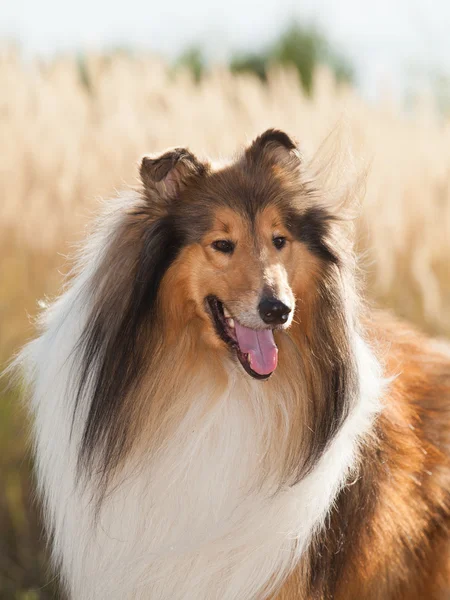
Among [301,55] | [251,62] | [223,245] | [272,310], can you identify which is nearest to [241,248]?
[223,245]

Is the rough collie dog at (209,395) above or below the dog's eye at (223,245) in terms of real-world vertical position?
below

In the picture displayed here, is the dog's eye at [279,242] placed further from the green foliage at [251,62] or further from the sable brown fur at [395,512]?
the green foliage at [251,62]

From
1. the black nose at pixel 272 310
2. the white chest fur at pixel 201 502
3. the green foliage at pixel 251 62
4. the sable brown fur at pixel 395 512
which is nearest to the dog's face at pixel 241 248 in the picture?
the black nose at pixel 272 310


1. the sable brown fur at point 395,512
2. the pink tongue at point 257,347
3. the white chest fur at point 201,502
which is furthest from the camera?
the sable brown fur at point 395,512

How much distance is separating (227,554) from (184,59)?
21730 mm

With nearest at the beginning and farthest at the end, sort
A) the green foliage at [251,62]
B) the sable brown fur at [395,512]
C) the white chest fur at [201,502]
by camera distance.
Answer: the white chest fur at [201,502]
the sable brown fur at [395,512]
the green foliage at [251,62]

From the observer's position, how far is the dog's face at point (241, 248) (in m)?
2.85

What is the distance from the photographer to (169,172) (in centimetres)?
306

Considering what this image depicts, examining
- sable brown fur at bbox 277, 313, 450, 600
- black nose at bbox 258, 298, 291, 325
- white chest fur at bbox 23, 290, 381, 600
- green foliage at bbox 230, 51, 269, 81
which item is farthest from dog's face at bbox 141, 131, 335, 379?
green foliage at bbox 230, 51, 269, 81

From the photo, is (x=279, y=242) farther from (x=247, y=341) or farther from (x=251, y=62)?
(x=251, y=62)

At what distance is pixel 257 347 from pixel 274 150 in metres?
0.76

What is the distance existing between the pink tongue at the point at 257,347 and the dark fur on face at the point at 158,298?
7.2 inches

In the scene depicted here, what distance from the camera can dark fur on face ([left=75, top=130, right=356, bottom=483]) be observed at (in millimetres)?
2980

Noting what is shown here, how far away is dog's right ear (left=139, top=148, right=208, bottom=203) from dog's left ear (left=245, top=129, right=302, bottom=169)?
8.0 inches
